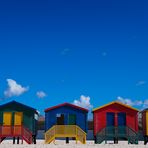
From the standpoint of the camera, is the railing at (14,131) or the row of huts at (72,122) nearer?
the railing at (14,131)

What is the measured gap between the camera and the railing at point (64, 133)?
115 feet

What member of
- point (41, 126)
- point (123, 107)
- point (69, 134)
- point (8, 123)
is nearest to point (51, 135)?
point (69, 134)

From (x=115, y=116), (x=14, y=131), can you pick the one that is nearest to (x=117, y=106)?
(x=115, y=116)

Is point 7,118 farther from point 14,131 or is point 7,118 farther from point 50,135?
point 50,135

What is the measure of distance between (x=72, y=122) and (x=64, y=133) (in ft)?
5.97

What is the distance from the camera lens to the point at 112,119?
3709 cm

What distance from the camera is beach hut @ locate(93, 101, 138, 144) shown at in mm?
36312

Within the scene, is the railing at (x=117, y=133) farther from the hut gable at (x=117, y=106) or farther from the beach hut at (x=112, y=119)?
the hut gable at (x=117, y=106)

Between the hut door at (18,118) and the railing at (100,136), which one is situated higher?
the hut door at (18,118)

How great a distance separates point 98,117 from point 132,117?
335 cm

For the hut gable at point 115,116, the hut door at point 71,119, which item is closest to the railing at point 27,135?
the hut door at point 71,119

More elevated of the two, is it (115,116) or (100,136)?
(115,116)

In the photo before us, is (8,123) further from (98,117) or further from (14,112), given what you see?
(98,117)

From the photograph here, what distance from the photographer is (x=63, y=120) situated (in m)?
36.9
